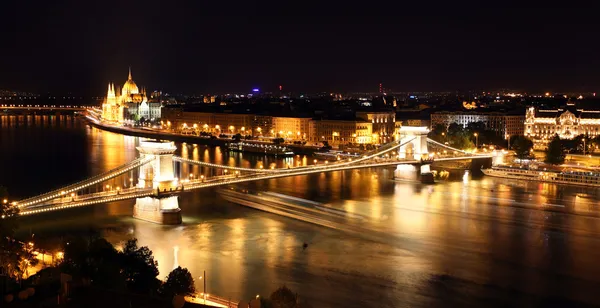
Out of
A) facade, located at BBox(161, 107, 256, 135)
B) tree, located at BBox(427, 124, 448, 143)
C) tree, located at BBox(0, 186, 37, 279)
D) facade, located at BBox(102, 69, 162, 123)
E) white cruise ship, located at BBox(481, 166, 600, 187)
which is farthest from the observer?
facade, located at BBox(102, 69, 162, 123)

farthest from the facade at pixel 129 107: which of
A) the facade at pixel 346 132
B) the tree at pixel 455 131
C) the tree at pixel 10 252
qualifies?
the tree at pixel 10 252

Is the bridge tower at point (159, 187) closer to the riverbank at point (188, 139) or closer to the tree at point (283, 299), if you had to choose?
the tree at point (283, 299)

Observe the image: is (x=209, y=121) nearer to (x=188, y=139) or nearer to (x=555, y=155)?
(x=188, y=139)

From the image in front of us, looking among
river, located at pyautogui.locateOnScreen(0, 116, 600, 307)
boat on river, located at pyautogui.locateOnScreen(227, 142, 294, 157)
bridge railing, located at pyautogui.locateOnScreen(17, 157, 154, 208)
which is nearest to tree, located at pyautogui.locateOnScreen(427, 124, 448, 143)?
boat on river, located at pyautogui.locateOnScreen(227, 142, 294, 157)

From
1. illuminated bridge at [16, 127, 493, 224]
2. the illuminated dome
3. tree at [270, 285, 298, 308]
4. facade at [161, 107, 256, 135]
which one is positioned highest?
the illuminated dome

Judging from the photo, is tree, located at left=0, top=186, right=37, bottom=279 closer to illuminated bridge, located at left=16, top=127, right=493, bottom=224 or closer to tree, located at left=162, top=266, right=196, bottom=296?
tree, located at left=162, top=266, right=196, bottom=296

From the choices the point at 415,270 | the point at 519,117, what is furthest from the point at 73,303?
the point at 519,117

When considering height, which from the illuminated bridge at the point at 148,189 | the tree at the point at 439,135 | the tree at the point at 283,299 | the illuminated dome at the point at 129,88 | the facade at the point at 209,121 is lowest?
the tree at the point at 283,299
